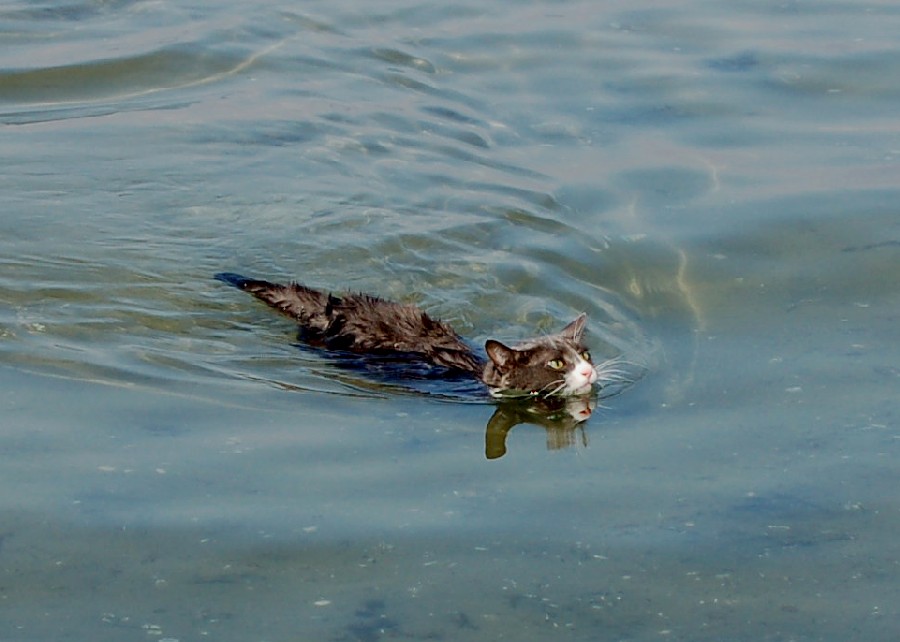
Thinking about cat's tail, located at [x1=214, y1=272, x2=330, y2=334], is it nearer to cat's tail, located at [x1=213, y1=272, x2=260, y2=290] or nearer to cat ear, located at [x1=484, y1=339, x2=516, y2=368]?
cat's tail, located at [x1=213, y1=272, x2=260, y2=290]

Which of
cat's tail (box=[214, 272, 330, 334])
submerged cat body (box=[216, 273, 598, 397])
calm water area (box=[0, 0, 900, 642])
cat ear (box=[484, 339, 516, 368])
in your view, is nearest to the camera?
calm water area (box=[0, 0, 900, 642])

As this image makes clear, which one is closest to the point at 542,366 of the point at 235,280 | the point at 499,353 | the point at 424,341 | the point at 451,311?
the point at 499,353

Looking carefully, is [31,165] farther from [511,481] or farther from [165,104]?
[511,481]

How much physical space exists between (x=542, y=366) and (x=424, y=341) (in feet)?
2.57

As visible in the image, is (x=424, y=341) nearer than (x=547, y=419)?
No

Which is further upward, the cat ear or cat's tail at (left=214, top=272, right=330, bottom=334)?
cat's tail at (left=214, top=272, right=330, bottom=334)

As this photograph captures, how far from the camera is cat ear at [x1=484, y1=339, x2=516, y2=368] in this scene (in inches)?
305

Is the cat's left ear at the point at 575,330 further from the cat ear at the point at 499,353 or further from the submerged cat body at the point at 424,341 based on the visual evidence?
the cat ear at the point at 499,353

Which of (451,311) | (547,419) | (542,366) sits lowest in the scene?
(547,419)

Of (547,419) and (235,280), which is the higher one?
(235,280)

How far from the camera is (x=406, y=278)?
9.72 meters

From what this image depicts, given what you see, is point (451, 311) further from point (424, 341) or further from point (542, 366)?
point (542, 366)

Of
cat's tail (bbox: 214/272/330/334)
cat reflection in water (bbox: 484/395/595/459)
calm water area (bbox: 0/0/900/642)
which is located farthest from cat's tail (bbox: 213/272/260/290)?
cat reflection in water (bbox: 484/395/595/459)

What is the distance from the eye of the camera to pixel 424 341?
8320mm
